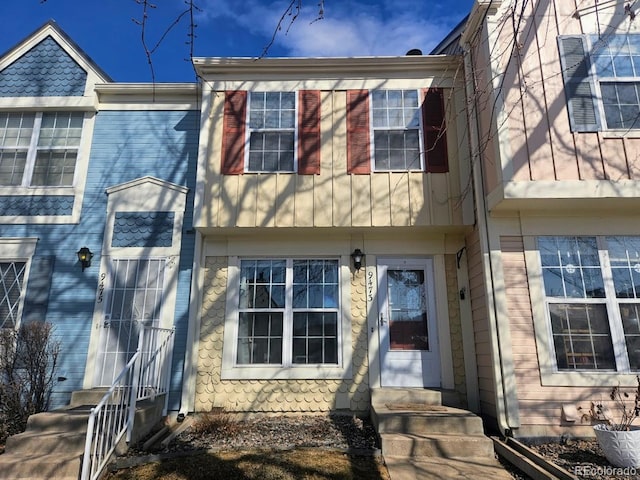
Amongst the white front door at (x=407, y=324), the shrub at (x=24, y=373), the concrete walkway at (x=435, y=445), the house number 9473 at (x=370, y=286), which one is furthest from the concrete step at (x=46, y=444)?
the house number 9473 at (x=370, y=286)

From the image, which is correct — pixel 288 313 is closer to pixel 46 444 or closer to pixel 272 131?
pixel 272 131

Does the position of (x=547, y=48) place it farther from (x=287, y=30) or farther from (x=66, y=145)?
(x=66, y=145)

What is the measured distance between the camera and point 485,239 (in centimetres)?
538

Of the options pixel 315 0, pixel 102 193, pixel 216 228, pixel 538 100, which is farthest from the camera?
pixel 102 193

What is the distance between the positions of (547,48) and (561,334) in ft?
12.0

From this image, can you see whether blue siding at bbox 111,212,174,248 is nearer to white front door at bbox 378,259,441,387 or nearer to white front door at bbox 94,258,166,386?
white front door at bbox 94,258,166,386

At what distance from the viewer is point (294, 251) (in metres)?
6.24

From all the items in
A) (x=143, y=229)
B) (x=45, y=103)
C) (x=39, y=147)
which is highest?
(x=45, y=103)

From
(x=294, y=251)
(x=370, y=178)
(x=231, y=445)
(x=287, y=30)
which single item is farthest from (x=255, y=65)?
(x=231, y=445)

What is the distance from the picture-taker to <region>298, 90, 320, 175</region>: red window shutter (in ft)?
20.5

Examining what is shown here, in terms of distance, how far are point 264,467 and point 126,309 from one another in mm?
3339

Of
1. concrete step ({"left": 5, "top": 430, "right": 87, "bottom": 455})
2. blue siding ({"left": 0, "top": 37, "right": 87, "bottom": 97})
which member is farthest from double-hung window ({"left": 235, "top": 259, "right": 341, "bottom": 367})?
blue siding ({"left": 0, "top": 37, "right": 87, "bottom": 97})

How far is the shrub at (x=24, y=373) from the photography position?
17.0 feet

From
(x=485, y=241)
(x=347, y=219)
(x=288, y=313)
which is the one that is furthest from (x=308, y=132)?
(x=485, y=241)
